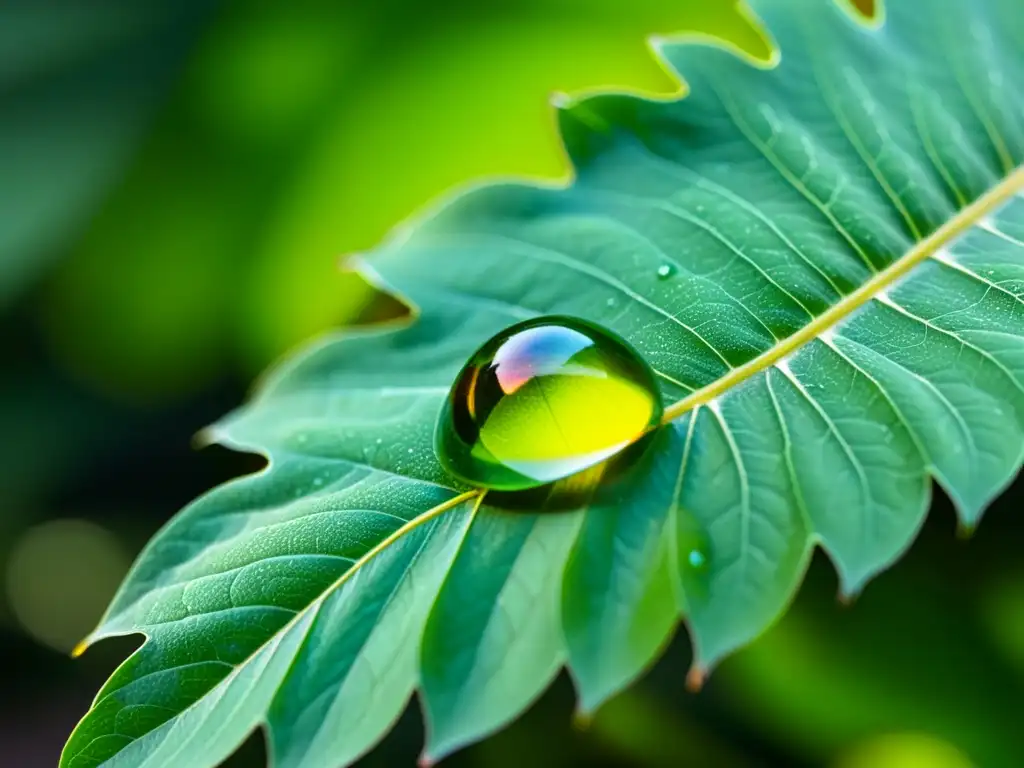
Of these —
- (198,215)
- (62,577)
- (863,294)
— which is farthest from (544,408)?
(62,577)

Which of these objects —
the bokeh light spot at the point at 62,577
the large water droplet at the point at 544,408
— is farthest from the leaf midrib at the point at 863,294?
the bokeh light spot at the point at 62,577

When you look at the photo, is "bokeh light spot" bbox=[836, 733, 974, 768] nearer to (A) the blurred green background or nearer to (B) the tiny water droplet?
(A) the blurred green background

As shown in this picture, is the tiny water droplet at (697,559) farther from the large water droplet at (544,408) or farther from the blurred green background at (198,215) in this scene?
the blurred green background at (198,215)

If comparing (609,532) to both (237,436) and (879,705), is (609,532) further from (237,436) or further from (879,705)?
(879,705)

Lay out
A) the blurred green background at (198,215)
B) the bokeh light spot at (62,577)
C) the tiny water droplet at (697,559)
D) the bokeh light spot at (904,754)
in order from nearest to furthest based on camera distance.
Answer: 1. the tiny water droplet at (697,559)
2. the bokeh light spot at (904,754)
3. the blurred green background at (198,215)
4. the bokeh light spot at (62,577)

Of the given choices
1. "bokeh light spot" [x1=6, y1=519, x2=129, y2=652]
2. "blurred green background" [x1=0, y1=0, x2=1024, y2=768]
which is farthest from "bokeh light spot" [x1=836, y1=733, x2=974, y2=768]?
"bokeh light spot" [x1=6, y1=519, x2=129, y2=652]

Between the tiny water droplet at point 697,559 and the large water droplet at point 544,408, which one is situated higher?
the large water droplet at point 544,408

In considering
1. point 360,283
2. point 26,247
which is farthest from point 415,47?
point 26,247
